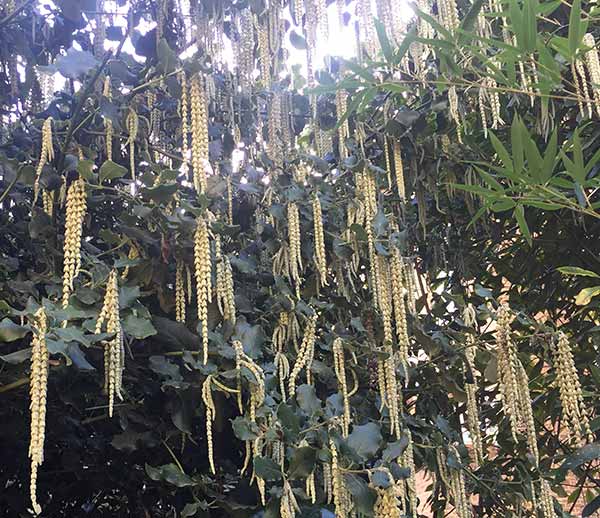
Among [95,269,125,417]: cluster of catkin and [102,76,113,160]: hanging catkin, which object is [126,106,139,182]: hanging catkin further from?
[95,269,125,417]: cluster of catkin

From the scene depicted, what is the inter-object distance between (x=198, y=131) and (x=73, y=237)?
0.32 metres

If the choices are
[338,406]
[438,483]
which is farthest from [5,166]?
[438,483]

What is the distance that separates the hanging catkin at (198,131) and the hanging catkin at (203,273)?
0.28 ft

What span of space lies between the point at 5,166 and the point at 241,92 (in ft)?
2.42

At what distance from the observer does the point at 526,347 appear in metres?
2.05

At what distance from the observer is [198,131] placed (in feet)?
4.55

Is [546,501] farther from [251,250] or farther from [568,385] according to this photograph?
[251,250]

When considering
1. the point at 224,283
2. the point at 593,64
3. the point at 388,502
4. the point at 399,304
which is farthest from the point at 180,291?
the point at 593,64

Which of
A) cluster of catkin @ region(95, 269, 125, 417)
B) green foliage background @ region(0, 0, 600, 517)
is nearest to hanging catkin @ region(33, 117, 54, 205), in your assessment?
green foliage background @ region(0, 0, 600, 517)

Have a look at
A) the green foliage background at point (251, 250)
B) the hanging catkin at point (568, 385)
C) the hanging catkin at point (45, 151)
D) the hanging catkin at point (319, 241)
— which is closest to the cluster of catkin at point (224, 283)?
the green foliage background at point (251, 250)

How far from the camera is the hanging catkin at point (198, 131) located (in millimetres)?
1385

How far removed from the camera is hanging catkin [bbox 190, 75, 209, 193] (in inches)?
54.5

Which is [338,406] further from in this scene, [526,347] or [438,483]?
[526,347]

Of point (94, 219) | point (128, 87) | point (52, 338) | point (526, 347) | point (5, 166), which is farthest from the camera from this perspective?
point (526, 347)
